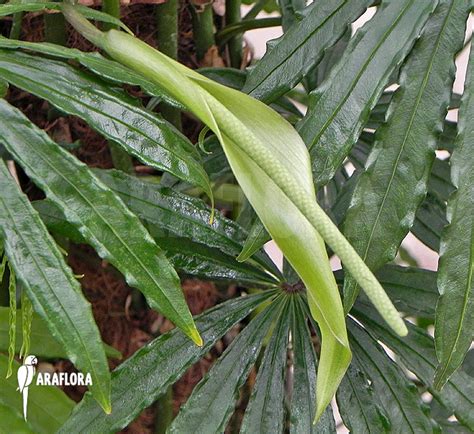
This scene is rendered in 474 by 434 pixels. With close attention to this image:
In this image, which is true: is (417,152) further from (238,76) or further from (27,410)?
(27,410)

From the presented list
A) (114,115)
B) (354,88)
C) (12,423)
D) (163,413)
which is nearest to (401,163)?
(354,88)

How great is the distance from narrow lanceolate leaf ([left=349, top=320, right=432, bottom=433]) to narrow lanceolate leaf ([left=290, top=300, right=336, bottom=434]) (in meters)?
0.04

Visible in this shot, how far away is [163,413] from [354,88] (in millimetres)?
432

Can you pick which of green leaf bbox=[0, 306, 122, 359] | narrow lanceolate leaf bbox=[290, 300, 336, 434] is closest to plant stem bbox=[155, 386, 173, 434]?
green leaf bbox=[0, 306, 122, 359]

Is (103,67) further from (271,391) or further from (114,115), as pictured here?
(271,391)

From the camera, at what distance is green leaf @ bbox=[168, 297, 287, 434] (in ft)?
1.65

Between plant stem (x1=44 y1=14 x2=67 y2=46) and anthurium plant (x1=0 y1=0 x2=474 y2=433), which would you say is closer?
anthurium plant (x1=0 y1=0 x2=474 y2=433)

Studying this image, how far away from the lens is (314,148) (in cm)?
44

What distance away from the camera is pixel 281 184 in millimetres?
352

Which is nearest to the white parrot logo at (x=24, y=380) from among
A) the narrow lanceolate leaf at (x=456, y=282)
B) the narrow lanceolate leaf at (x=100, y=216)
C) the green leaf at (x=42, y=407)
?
the green leaf at (x=42, y=407)

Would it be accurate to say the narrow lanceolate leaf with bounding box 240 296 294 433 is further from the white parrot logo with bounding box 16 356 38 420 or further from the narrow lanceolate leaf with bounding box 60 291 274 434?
the white parrot logo with bounding box 16 356 38 420

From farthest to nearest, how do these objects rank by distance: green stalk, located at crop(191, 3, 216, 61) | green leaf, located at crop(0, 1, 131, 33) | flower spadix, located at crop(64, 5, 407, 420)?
green stalk, located at crop(191, 3, 216, 61) < green leaf, located at crop(0, 1, 131, 33) < flower spadix, located at crop(64, 5, 407, 420)

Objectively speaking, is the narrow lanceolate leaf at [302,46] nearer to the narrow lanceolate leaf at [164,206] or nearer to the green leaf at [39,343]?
the narrow lanceolate leaf at [164,206]

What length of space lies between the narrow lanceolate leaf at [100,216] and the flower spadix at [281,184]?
0.07m
